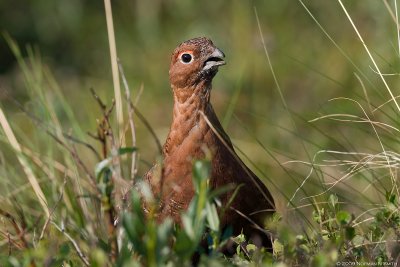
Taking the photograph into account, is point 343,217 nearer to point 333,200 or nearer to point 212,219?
point 333,200

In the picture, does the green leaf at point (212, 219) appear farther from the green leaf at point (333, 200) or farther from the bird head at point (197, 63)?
the bird head at point (197, 63)

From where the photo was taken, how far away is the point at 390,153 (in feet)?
13.0

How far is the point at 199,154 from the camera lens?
175 inches

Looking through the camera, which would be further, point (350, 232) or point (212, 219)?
point (350, 232)

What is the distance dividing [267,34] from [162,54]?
1.09 metres

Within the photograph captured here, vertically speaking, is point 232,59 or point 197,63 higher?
point 197,63

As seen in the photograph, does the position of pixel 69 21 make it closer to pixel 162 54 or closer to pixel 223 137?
pixel 162 54

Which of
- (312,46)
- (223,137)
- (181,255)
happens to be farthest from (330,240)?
(312,46)

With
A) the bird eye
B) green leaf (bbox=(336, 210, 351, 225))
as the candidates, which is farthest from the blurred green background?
green leaf (bbox=(336, 210, 351, 225))

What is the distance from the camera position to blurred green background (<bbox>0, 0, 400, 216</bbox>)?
276 inches

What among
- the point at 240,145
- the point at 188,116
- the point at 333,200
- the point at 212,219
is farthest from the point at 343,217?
the point at 240,145

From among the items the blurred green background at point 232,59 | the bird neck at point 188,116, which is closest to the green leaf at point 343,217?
the bird neck at point 188,116

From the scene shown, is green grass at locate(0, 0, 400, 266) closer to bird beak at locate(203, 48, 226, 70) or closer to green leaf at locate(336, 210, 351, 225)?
green leaf at locate(336, 210, 351, 225)

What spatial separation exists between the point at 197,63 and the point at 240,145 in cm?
222
